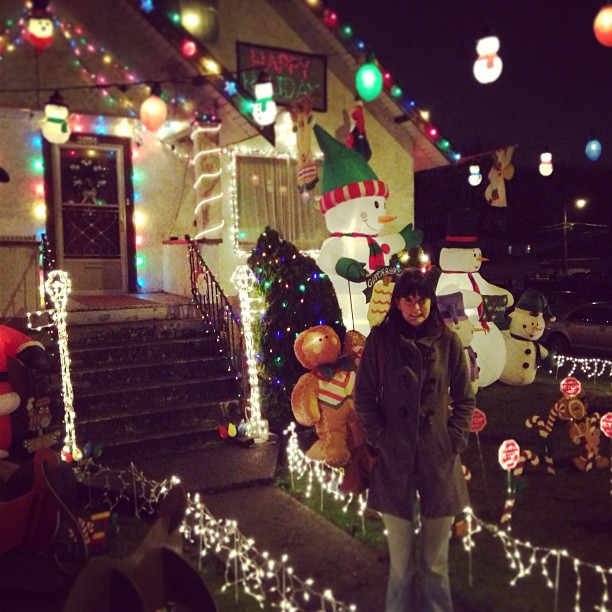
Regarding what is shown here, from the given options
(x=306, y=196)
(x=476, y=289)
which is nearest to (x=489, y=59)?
(x=476, y=289)

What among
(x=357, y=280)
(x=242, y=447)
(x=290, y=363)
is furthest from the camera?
(x=357, y=280)

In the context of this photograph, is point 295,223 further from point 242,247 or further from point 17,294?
point 17,294

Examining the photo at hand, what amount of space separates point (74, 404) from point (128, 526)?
2.34 m

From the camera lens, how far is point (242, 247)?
1153 cm

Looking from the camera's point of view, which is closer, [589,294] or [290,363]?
[290,363]

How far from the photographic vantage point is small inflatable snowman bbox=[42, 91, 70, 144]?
361 inches

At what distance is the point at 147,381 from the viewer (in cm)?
818

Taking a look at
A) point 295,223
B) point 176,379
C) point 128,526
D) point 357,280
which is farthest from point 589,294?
point 128,526

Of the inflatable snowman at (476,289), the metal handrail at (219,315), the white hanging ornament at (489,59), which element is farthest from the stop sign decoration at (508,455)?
the white hanging ornament at (489,59)

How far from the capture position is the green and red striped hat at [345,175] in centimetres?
929

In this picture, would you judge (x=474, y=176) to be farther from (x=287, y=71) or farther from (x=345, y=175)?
(x=345, y=175)

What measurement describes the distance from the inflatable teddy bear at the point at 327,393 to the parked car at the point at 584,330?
1017 centimetres

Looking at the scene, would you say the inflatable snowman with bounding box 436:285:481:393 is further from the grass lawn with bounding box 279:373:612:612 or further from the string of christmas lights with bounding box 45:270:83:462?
the string of christmas lights with bounding box 45:270:83:462

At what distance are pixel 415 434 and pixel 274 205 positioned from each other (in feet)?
28.9
